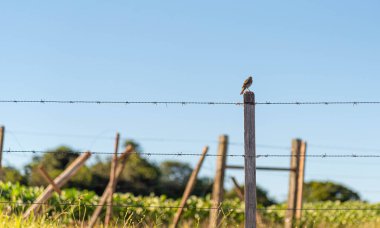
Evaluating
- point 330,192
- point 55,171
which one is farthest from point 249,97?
point 330,192

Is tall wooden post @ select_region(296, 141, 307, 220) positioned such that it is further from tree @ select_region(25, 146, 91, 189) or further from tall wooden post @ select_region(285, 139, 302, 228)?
tree @ select_region(25, 146, 91, 189)

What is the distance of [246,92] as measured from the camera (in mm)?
7172

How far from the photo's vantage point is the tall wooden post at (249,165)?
22.7ft

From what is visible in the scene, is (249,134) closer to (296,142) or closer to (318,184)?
(296,142)

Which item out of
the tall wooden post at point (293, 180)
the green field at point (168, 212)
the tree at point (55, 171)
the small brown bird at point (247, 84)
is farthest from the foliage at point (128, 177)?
the small brown bird at point (247, 84)

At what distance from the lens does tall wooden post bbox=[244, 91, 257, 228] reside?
6.92 metres

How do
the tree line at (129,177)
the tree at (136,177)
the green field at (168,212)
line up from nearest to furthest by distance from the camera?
the green field at (168,212), the tree line at (129,177), the tree at (136,177)

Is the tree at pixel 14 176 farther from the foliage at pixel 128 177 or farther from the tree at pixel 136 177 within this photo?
the tree at pixel 136 177

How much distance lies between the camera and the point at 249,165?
695cm

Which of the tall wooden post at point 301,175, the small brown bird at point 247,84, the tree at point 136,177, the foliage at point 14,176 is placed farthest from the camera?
the tree at point 136,177

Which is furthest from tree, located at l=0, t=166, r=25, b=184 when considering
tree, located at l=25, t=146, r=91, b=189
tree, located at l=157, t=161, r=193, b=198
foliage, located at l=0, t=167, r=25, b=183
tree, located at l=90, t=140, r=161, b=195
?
tree, located at l=157, t=161, r=193, b=198

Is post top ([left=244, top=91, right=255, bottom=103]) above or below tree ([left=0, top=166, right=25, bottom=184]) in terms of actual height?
below

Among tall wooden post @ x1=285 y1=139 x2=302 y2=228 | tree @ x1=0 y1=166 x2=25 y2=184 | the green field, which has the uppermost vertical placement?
tree @ x1=0 y1=166 x2=25 y2=184

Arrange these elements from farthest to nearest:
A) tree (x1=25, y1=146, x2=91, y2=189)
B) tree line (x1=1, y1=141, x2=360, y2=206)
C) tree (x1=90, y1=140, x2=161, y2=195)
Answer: tree (x1=90, y1=140, x2=161, y2=195) < tree line (x1=1, y1=141, x2=360, y2=206) < tree (x1=25, y1=146, x2=91, y2=189)
